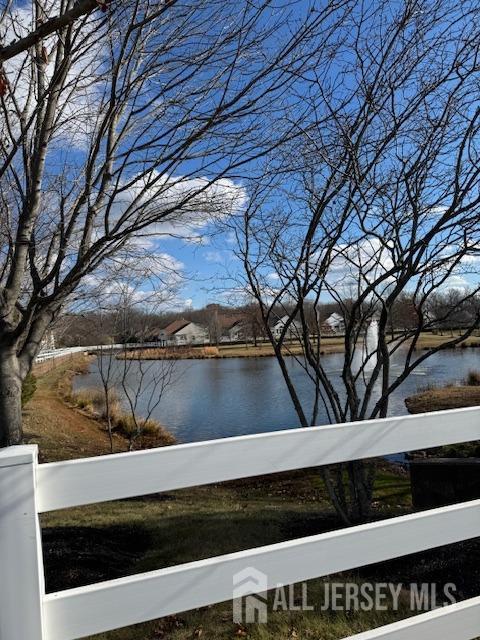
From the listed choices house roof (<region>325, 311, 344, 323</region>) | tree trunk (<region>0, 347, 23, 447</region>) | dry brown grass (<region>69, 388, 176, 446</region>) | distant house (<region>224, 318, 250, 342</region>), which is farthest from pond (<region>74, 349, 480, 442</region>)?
tree trunk (<region>0, 347, 23, 447</region>)

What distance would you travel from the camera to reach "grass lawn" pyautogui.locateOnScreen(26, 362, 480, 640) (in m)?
2.84

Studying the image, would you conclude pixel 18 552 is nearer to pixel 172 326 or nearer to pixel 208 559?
pixel 208 559

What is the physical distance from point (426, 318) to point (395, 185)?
1164 mm

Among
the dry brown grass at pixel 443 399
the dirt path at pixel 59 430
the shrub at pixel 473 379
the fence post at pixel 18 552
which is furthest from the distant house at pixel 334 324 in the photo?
the shrub at pixel 473 379

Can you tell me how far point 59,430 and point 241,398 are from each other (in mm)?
8294

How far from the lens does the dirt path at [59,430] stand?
507 inches

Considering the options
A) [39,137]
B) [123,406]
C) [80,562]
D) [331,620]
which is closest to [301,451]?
[331,620]

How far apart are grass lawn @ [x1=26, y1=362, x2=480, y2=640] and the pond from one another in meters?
4.15

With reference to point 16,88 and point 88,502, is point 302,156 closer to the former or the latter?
point 16,88

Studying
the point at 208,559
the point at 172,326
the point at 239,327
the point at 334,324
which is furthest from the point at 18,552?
the point at 172,326

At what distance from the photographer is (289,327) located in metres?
5.11

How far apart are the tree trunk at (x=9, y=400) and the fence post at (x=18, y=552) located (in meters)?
1.76

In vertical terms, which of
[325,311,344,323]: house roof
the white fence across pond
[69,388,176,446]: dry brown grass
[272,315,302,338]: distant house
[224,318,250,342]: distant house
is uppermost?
[224,318,250,342]: distant house

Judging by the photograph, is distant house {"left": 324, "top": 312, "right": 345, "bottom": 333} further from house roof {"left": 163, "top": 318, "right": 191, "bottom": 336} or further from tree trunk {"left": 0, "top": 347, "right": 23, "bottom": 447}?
house roof {"left": 163, "top": 318, "right": 191, "bottom": 336}
